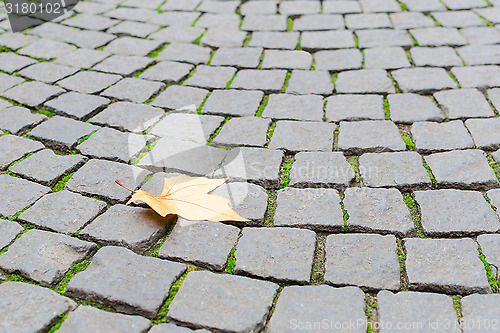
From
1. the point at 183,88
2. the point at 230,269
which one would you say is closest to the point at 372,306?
the point at 230,269

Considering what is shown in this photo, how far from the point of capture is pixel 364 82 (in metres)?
3.09

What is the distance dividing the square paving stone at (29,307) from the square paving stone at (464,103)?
225 centimetres

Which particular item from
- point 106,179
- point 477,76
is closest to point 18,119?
point 106,179

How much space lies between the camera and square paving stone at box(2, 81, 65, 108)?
9.56 ft

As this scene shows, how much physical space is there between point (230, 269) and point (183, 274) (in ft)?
0.58

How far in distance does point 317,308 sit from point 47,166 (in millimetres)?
1529

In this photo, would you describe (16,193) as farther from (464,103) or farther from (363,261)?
(464,103)

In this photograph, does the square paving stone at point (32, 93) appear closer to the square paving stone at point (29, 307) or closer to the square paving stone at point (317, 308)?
the square paving stone at point (29, 307)

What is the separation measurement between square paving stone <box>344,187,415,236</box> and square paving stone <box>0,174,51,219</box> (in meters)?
1.41

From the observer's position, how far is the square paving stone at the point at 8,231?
187 cm

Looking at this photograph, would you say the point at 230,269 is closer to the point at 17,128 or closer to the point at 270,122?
the point at 270,122

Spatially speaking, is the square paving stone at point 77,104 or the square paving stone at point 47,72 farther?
the square paving stone at point 47,72

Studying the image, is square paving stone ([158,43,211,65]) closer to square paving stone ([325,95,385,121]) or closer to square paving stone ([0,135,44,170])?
square paving stone ([325,95,385,121])

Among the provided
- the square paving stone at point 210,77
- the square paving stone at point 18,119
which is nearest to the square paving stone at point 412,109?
the square paving stone at point 210,77
